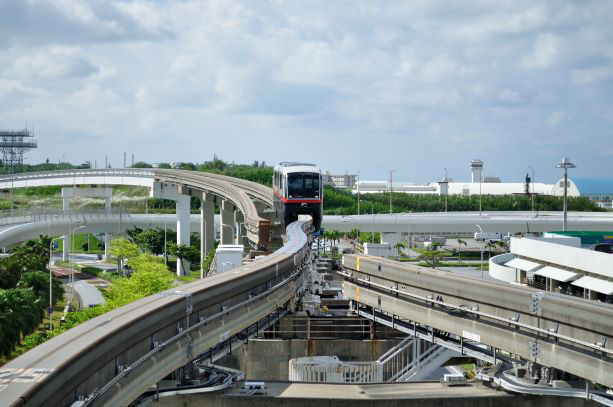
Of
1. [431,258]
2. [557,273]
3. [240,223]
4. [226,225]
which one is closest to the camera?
[557,273]

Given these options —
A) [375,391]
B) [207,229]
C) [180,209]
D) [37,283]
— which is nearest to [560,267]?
[37,283]

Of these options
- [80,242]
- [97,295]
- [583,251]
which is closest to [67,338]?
[583,251]

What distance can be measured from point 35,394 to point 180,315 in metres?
6.89

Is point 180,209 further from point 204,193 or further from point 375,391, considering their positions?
point 375,391

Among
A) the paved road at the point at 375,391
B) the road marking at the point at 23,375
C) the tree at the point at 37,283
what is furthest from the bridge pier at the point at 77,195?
the road marking at the point at 23,375

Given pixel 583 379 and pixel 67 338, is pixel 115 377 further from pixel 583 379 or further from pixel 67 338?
pixel 583 379

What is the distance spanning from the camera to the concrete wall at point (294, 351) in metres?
33.2

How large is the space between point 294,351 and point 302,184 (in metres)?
19.1

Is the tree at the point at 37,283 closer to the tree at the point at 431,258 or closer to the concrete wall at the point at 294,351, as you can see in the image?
the concrete wall at the point at 294,351

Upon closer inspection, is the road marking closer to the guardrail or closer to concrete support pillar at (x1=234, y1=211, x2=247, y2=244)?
the guardrail

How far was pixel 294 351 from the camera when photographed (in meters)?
33.4

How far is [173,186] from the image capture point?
92.8m

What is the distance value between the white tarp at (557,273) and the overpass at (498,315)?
26.6 m

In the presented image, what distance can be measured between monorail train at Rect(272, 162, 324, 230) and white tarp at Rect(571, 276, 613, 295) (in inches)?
634
